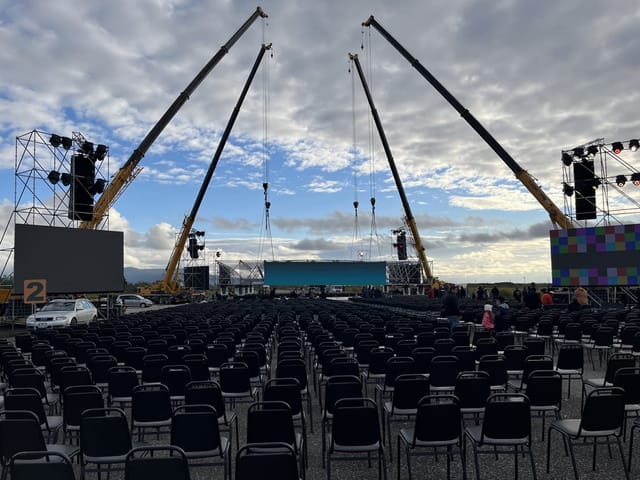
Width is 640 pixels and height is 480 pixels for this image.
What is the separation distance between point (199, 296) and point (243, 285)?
4.26m

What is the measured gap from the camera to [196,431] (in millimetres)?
4223

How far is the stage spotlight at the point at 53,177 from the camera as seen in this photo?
24.1m

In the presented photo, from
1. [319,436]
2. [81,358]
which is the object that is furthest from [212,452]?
[81,358]

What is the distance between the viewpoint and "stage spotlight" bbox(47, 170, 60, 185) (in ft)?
79.0

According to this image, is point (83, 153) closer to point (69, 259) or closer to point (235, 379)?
point (69, 259)

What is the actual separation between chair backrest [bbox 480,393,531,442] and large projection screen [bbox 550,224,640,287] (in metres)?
22.2

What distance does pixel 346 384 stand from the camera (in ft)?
17.1

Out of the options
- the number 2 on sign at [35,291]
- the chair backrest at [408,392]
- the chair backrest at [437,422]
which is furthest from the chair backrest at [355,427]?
the number 2 on sign at [35,291]

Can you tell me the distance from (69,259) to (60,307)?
3408 millimetres

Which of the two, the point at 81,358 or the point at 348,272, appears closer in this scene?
the point at 81,358

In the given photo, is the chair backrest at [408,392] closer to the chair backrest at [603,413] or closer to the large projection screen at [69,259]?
the chair backrest at [603,413]

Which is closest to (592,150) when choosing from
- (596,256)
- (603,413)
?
(596,256)

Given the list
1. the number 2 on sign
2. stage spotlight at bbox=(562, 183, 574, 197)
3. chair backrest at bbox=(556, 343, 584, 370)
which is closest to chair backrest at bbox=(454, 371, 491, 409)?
chair backrest at bbox=(556, 343, 584, 370)

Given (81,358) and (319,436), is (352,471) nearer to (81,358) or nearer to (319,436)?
(319,436)
